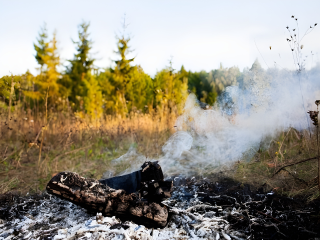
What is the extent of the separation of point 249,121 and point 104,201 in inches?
115

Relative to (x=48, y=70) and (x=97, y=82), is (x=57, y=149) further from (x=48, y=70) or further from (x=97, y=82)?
(x=48, y=70)

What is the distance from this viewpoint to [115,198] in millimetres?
2379

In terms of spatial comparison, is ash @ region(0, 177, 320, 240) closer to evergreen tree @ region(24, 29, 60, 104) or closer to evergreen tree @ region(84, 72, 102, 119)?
evergreen tree @ region(84, 72, 102, 119)

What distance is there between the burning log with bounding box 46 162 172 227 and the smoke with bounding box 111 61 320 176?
1.41 m

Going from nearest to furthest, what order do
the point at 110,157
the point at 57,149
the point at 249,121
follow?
the point at 249,121, the point at 110,157, the point at 57,149

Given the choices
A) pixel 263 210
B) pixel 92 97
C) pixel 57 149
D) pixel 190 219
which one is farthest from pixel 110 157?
pixel 92 97

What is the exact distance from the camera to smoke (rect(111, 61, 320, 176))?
3.48m

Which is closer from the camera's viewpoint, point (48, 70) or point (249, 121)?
point (249, 121)

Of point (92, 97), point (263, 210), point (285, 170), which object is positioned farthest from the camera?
point (92, 97)

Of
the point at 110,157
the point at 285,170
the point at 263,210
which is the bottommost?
the point at 263,210

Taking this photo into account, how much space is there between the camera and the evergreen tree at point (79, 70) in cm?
1529

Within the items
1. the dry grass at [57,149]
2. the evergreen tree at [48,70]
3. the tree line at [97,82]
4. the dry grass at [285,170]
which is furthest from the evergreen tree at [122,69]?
the dry grass at [285,170]

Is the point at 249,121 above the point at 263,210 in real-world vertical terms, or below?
above

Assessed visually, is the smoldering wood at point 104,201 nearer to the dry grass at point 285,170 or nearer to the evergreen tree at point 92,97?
the dry grass at point 285,170
